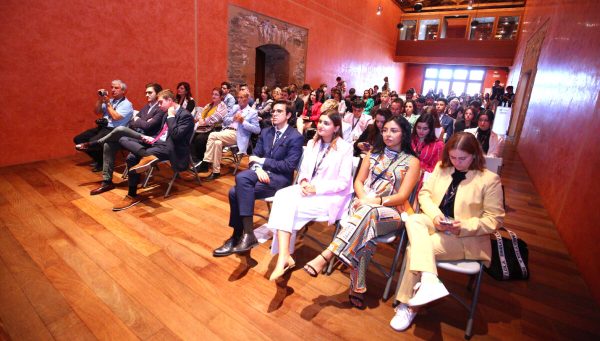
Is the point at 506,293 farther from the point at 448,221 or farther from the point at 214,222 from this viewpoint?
the point at 214,222

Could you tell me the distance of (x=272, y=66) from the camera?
9.89 metres

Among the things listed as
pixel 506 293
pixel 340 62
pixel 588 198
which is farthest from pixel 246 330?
pixel 340 62

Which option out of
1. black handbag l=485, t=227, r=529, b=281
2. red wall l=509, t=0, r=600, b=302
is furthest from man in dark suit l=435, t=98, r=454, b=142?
black handbag l=485, t=227, r=529, b=281

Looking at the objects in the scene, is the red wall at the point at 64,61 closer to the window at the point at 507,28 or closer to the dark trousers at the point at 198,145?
the dark trousers at the point at 198,145

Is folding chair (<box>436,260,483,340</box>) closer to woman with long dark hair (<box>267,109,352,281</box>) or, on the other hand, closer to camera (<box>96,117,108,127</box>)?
woman with long dark hair (<box>267,109,352,281</box>)

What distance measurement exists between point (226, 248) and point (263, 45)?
719 cm

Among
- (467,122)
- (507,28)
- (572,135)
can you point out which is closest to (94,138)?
(467,122)

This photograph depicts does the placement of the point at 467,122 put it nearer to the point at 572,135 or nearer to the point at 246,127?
the point at 572,135

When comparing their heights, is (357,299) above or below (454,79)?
below

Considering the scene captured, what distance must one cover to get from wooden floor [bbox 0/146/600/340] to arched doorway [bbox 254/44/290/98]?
283 inches

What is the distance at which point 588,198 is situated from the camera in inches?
113

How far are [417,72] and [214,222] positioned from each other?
65.4ft

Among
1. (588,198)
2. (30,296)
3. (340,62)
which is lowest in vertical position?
(30,296)

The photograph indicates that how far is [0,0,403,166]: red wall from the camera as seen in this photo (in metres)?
4.21
